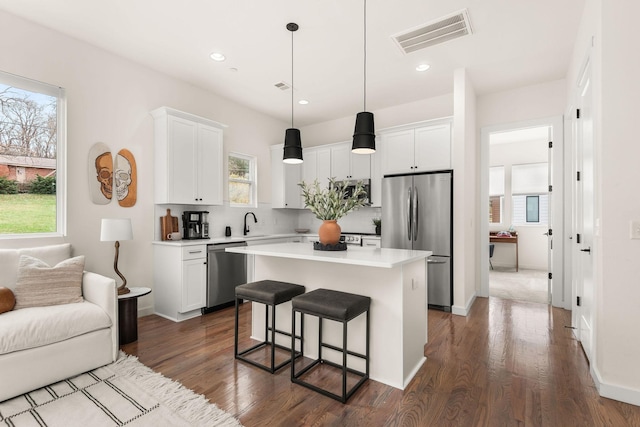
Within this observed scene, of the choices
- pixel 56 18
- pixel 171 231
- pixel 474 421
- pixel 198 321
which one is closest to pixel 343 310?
pixel 474 421

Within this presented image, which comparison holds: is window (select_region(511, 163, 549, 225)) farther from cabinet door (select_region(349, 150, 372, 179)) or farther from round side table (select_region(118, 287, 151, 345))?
round side table (select_region(118, 287, 151, 345))

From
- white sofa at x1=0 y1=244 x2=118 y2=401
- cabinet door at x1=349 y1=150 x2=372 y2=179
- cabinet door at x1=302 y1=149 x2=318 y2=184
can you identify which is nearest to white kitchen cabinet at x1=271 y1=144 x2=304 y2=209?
cabinet door at x1=302 y1=149 x2=318 y2=184

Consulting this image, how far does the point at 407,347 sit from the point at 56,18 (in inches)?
168

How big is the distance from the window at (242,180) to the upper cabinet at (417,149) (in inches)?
89.1

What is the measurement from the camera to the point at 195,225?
4406 millimetres

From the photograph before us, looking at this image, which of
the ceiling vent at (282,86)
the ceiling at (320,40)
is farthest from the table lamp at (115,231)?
the ceiling vent at (282,86)

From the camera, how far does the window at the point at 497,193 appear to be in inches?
309

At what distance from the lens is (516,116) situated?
4.61 meters

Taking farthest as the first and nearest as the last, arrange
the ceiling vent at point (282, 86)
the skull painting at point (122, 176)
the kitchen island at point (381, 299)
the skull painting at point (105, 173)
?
1. the ceiling vent at point (282, 86)
2. the skull painting at point (122, 176)
3. the skull painting at point (105, 173)
4. the kitchen island at point (381, 299)

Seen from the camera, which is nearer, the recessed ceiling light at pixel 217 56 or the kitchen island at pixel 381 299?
the kitchen island at pixel 381 299

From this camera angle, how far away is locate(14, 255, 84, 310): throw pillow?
8.30 ft

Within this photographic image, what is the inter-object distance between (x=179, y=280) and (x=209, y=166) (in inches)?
62.0

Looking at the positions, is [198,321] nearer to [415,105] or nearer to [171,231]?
[171,231]

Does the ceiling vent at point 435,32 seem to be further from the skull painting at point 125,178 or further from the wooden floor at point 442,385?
the skull painting at point 125,178
